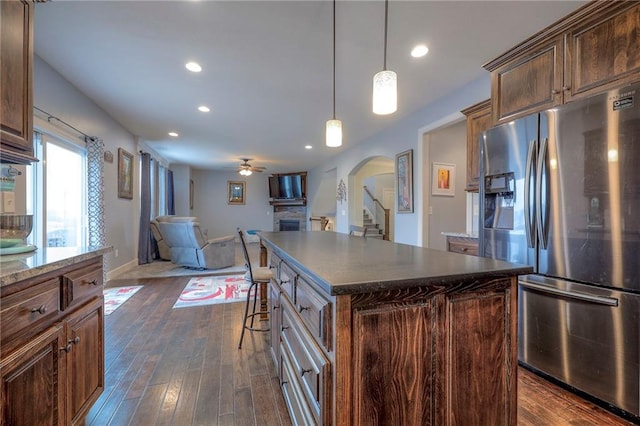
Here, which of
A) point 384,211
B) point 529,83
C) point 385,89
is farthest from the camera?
point 384,211

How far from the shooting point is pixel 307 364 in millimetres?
1141

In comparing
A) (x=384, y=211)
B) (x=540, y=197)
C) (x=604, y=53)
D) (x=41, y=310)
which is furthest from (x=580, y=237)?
(x=384, y=211)

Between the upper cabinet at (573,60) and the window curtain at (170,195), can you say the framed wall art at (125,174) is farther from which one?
the upper cabinet at (573,60)

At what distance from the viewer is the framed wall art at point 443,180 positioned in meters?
4.13

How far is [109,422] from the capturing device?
152cm

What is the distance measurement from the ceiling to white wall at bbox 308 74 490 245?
7.1 inches

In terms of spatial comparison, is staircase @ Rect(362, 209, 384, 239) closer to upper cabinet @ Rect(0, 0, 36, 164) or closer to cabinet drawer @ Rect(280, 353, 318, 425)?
cabinet drawer @ Rect(280, 353, 318, 425)

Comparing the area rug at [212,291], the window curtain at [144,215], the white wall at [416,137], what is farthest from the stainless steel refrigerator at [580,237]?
the window curtain at [144,215]

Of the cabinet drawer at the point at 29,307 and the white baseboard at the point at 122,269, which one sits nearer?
the cabinet drawer at the point at 29,307

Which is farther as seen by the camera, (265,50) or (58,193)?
(58,193)

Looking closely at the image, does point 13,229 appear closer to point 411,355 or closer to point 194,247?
point 411,355

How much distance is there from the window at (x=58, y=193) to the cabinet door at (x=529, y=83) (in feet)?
14.6

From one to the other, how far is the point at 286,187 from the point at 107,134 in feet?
21.4

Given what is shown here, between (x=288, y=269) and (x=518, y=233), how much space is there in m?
1.69
